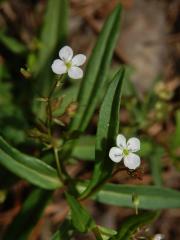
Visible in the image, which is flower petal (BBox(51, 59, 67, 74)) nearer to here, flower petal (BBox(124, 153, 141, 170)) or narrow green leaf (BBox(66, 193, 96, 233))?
flower petal (BBox(124, 153, 141, 170))

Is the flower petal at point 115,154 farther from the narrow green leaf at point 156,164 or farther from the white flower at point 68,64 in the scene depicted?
the narrow green leaf at point 156,164

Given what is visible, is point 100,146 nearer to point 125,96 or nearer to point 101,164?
point 101,164

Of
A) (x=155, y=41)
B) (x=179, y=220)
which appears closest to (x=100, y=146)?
(x=179, y=220)

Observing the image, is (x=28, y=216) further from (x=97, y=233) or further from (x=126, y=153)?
(x=126, y=153)

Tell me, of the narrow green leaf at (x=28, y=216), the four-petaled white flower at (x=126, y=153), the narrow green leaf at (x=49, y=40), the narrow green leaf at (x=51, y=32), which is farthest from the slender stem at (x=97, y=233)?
the narrow green leaf at (x=51, y=32)

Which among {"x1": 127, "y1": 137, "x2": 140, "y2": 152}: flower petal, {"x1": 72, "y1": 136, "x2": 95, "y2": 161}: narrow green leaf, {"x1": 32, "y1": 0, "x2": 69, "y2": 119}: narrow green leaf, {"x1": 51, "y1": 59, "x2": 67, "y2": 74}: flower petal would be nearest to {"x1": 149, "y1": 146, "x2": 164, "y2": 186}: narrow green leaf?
{"x1": 72, "y1": 136, "x2": 95, "y2": 161}: narrow green leaf

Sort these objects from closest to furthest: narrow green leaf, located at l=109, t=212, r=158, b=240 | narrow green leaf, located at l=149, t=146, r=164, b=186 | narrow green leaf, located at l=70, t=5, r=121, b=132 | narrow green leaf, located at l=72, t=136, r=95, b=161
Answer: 1. narrow green leaf, located at l=109, t=212, r=158, b=240
2. narrow green leaf, located at l=70, t=5, r=121, b=132
3. narrow green leaf, located at l=72, t=136, r=95, b=161
4. narrow green leaf, located at l=149, t=146, r=164, b=186

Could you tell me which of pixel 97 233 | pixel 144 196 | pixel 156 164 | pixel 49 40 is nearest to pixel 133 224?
pixel 97 233
